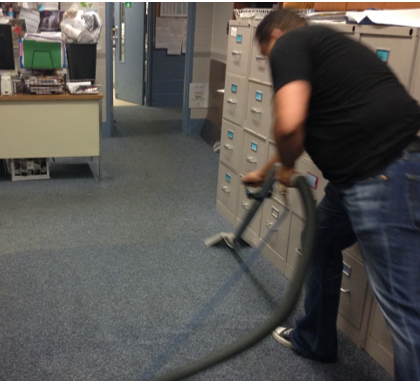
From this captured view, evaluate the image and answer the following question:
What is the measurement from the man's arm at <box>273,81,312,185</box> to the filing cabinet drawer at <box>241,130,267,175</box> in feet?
4.41

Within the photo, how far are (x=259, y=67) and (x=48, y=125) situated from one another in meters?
1.75

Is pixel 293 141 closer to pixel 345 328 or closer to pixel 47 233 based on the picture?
pixel 345 328

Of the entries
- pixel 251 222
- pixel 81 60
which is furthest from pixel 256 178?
pixel 81 60

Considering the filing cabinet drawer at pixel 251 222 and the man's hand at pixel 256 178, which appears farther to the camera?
the filing cabinet drawer at pixel 251 222

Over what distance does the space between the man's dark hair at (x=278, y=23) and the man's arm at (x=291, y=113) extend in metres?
0.36

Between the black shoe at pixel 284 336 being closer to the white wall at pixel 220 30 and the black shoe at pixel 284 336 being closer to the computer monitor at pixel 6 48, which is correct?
the computer monitor at pixel 6 48

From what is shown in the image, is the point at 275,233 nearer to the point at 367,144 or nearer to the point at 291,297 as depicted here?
the point at 291,297

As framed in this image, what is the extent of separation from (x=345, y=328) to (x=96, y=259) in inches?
52.3

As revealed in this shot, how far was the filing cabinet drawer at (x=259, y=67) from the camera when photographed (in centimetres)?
264

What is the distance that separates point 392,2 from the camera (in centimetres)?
222

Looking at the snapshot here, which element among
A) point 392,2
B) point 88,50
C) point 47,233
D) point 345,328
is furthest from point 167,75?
point 345,328

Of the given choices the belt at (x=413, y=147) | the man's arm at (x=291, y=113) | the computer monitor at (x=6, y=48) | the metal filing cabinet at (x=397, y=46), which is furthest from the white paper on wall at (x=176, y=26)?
the belt at (x=413, y=147)

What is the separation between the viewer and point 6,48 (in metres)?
3.65

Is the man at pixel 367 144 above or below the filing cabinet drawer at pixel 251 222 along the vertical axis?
above
